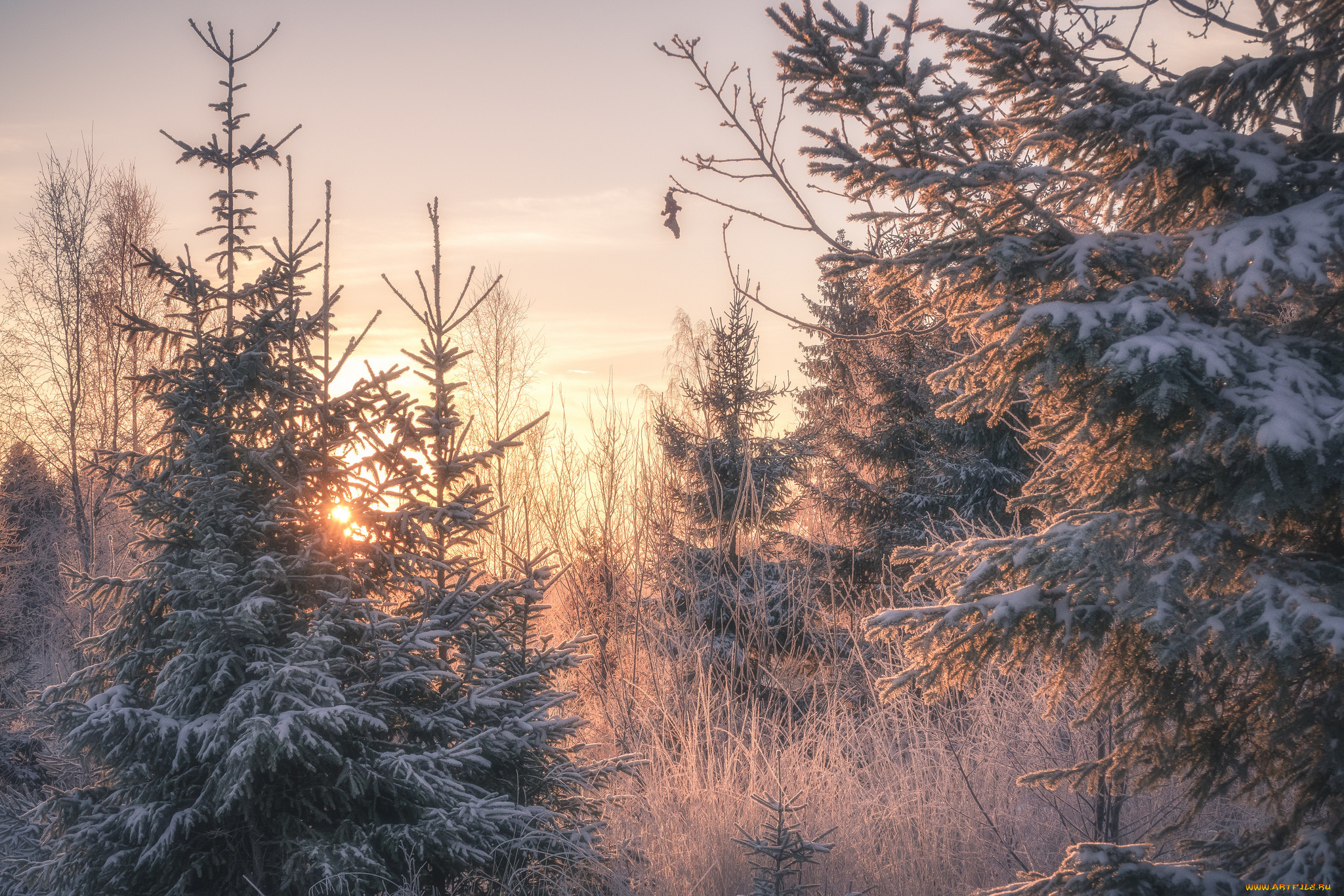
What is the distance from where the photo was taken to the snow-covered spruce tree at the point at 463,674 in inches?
122

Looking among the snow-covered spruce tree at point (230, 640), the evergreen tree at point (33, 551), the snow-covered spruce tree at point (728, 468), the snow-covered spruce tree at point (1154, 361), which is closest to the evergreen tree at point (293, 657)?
the snow-covered spruce tree at point (230, 640)

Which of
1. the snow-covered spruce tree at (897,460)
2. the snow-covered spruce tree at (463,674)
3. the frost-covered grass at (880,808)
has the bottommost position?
the frost-covered grass at (880,808)

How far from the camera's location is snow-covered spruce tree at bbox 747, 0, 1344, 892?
1861 mm

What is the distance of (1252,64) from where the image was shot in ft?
7.29

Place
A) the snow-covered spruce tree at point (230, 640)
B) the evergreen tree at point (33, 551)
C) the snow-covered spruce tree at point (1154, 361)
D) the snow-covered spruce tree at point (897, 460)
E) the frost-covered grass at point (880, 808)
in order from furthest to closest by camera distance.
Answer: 1. the evergreen tree at point (33, 551)
2. the snow-covered spruce tree at point (897, 460)
3. the frost-covered grass at point (880, 808)
4. the snow-covered spruce tree at point (230, 640)
5. the snow-covered spruce tree at point (1154, 361)

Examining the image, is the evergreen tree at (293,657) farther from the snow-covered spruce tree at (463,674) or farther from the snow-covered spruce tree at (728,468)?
the snow-covered spruce tree at (728,468)

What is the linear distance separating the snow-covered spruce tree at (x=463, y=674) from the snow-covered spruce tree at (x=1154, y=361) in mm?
1748

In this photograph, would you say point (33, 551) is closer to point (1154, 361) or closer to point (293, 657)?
point (293, 657)

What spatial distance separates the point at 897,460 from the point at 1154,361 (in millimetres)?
8883

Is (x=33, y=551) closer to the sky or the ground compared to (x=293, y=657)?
closer to the sky

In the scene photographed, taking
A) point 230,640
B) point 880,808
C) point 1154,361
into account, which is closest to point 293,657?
point 230,640

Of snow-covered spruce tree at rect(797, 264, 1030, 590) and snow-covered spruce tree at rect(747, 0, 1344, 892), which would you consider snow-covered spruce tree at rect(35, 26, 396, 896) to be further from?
snow-covered spruce tree at rect(797, 264, 1030, 590)

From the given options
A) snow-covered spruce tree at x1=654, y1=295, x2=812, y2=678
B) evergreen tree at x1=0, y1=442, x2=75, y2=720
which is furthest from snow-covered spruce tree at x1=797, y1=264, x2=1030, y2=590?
evergreen tree at x1=0, y1=442, x2=75, y2=720

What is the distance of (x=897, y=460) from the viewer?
1047 cm
